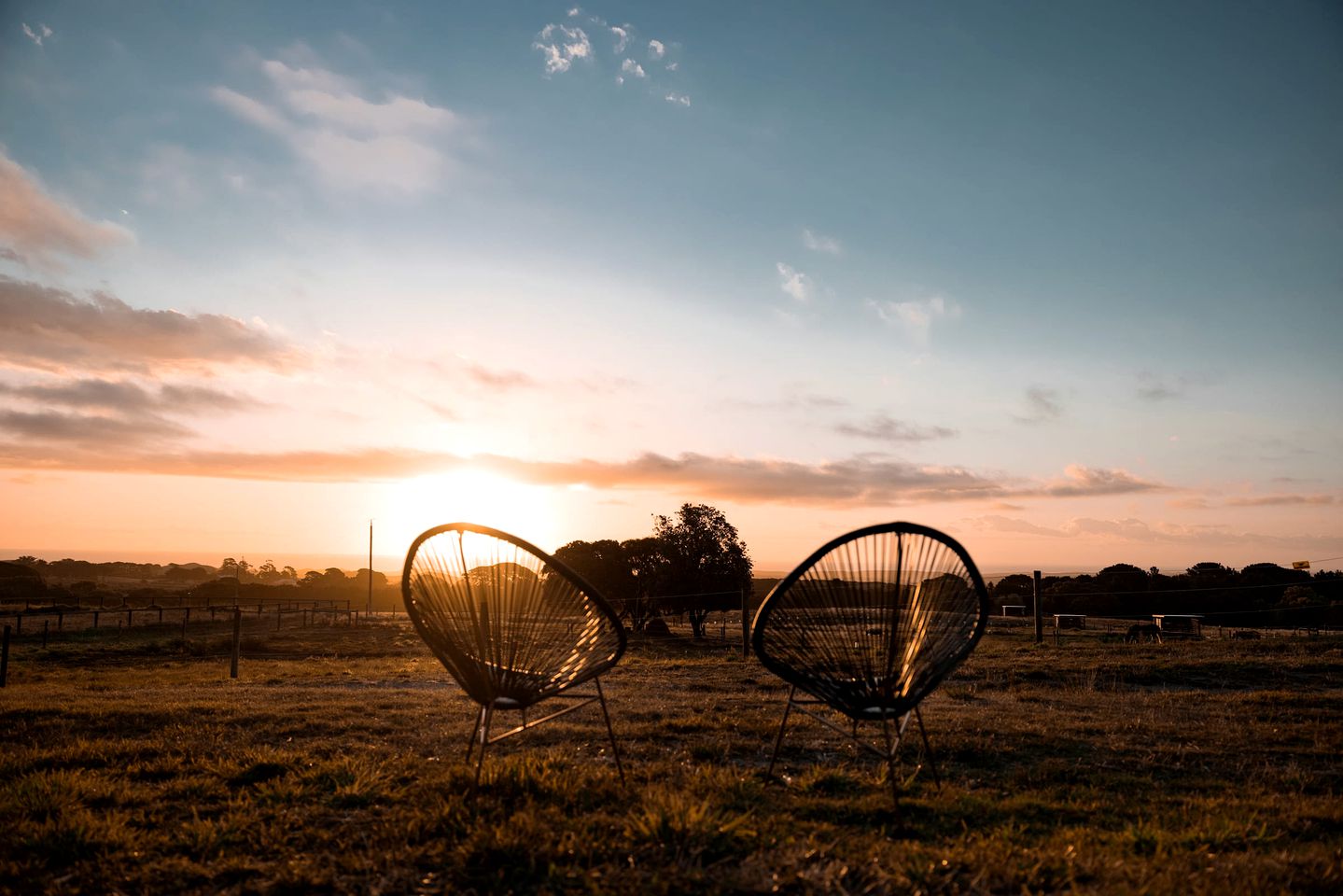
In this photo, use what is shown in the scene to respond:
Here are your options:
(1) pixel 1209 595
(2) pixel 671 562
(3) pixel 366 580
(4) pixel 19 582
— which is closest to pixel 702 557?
(2) pixel 671 562

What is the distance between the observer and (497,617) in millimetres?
5195

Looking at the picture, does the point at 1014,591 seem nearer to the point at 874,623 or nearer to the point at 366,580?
the point at 874,623

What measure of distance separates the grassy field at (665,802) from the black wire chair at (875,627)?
64cm

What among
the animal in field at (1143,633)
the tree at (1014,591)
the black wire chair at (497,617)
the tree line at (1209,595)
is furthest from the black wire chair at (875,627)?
the tree at (1014,591)

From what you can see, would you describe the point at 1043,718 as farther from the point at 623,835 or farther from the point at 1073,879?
the point at 623,835

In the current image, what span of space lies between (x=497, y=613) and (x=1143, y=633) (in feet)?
70.0

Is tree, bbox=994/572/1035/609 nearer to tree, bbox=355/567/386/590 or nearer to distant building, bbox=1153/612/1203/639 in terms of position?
distant building, bbox=1153/612/1203/639

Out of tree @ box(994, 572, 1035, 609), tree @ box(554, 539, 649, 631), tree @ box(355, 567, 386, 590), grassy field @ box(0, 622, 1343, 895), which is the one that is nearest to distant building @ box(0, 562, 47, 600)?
tree @ box(355, 567, 386, 590)

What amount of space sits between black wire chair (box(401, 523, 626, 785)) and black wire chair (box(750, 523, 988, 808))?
1.20 m

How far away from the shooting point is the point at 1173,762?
6199 millimetres

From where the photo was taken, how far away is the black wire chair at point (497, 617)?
16.2 ft

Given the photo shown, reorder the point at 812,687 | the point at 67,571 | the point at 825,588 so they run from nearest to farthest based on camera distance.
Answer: the point at 812,687, the point at 825,588, the point at 67,571

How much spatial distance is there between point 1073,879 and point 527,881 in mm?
2555

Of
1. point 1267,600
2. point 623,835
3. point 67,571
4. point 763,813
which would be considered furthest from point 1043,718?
point 67,571
